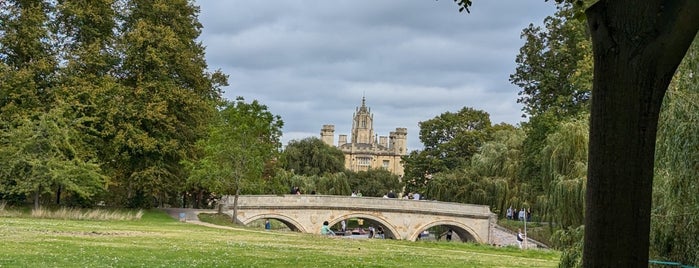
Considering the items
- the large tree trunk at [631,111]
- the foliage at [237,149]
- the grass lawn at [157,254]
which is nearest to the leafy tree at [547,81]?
the foliage at [237,149]

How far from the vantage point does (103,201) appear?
32844mm

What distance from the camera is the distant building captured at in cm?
12250

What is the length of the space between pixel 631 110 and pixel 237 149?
86.7 feet

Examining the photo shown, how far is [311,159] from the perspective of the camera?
63.2 m

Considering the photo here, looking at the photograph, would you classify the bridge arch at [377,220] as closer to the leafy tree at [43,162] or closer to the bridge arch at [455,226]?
the bridge arch at [455,226]

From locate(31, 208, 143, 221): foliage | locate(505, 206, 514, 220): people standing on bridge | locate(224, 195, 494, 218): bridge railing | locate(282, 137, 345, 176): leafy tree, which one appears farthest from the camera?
locate(282, 137, 345, 176): leafy tree

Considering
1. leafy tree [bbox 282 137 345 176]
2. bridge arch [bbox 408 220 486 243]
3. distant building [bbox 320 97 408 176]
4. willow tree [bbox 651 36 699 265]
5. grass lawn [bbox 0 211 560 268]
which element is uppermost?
distant building [bbox 320 97 408 176]

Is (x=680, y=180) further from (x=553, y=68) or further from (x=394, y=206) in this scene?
(x=394, y=206)

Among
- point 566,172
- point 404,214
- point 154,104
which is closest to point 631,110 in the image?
point 566,172

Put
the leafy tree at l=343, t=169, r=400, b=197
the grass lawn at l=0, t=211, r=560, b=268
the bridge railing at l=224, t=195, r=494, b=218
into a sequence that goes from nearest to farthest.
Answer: the grass lawn at l=0, t=211, r=560, b=268, the bridge railing at l=224, t=195, r=494, b=218, the leafy tree at l=343, t=169, r=400, b=197

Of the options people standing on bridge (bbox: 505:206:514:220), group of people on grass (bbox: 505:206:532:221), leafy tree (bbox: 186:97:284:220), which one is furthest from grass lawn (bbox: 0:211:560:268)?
people standing on bridge (bbox: 505:206:514:220)

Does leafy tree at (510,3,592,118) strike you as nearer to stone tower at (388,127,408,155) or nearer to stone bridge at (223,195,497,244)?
stone bridge at (223,195,497,244)

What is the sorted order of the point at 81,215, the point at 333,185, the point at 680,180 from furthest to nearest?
the point at 333,185 → the point at 81,215 → the point at 680,180

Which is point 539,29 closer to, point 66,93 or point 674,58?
point 66,93
